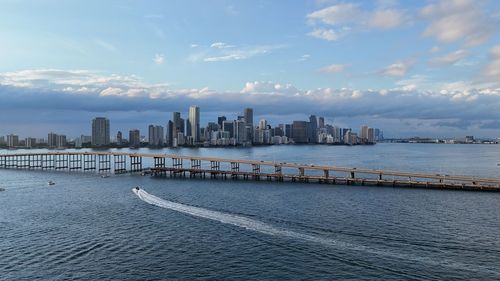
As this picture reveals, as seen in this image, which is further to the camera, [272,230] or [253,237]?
[272,230]

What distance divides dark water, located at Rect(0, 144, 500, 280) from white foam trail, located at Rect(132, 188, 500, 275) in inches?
4.6

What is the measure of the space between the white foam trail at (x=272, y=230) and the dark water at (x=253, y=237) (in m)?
0.12

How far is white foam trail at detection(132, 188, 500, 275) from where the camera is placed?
112ft

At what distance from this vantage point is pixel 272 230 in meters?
45.4

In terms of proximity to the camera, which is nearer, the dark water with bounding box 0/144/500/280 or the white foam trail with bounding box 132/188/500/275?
the dark water with bounding box 0/144/500/280

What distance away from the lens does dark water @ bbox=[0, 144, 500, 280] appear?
109 ft

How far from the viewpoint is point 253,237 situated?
141 ft

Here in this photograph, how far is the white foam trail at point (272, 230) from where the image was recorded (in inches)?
1341

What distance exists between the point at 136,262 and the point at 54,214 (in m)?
28.2

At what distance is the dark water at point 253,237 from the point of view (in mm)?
33219

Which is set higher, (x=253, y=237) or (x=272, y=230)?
(x=272, y=230)

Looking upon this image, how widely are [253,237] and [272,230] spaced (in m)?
3.31

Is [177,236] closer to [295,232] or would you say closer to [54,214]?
[295,232]

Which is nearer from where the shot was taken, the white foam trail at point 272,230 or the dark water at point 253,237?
the dark water at point 253,237
